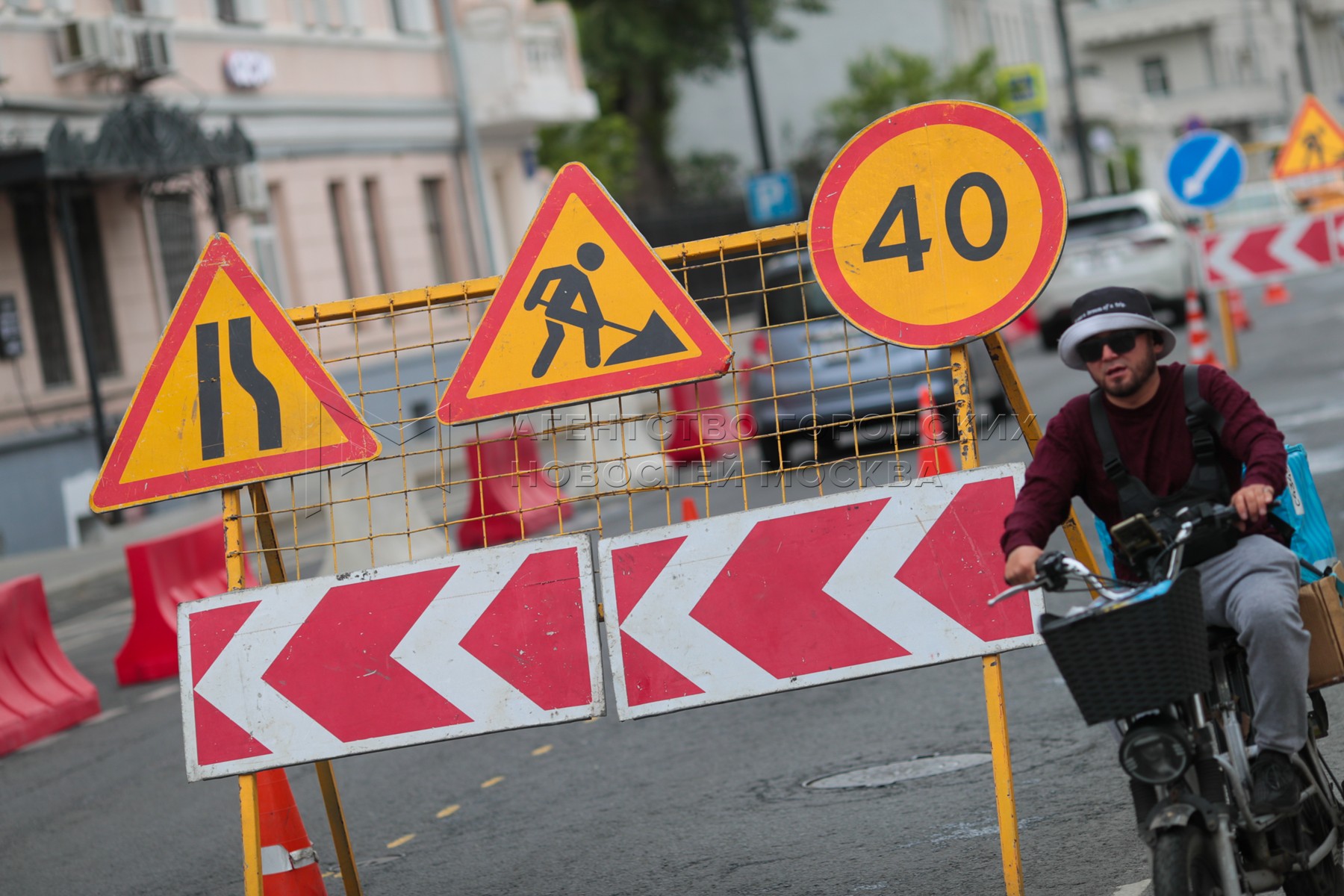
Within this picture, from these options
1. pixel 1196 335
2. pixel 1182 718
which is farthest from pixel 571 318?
pixel 1196 335

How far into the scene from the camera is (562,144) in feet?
141

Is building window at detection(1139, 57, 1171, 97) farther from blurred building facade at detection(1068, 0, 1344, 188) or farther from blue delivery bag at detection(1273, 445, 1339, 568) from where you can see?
blue delivery bag at detection(1273, 445, 1339, 568)

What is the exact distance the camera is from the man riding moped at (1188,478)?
427cm

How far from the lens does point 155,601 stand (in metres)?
11.6

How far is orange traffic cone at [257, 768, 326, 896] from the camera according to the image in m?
5.61

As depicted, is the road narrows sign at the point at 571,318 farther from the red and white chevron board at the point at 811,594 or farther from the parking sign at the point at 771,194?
the parking sign at the point at 771,194

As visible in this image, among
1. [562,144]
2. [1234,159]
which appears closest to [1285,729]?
[1234,159]

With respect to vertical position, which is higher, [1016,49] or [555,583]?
[1016,49]

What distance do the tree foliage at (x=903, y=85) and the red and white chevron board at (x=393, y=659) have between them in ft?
129

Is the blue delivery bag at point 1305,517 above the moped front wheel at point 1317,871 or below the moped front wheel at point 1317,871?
above

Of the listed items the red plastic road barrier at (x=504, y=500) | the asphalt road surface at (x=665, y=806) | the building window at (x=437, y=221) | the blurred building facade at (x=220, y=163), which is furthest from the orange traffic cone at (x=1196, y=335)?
the building window at (x=437, y=221)

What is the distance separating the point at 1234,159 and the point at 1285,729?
15.2m

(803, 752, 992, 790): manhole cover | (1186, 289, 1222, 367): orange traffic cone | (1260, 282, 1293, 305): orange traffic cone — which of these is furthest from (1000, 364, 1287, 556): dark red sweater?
(1260, 282, 1293, 305): orange traffic cone

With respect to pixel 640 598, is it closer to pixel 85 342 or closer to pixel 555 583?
pixel 555 583
